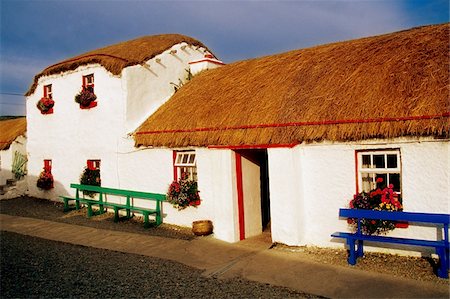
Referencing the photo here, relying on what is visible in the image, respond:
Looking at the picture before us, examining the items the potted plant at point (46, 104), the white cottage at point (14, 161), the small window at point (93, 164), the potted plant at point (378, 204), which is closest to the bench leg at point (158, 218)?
the small window at point (93, 164)

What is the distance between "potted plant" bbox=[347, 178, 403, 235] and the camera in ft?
27.2

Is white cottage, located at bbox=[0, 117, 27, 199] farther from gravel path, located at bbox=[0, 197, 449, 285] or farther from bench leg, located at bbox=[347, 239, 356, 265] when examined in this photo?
bench leg, located at bbox=[347, 239, 356, 265]

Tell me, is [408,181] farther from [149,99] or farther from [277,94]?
[149,99]

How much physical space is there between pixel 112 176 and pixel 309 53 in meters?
8.80

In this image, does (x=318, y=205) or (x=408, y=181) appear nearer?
(x=408, y=181)

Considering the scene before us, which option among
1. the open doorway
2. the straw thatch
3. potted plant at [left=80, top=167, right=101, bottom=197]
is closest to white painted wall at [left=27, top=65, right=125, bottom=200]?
potted plant at [left=80, top=167, right=101, bottom=197]

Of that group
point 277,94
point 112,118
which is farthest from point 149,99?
point 277,94

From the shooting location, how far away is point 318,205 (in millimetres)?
9477

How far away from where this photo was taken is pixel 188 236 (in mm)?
11445

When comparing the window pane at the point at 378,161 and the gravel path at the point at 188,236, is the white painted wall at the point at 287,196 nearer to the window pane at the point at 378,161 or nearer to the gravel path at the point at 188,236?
the gravel path at the point at 188,236

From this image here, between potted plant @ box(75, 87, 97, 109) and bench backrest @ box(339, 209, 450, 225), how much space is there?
37.4ft

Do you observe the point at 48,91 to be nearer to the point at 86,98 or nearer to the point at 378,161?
the point at 86,98

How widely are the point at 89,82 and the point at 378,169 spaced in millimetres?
12458

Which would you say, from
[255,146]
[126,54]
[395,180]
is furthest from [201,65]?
[395,180]
